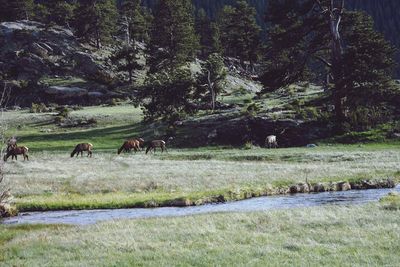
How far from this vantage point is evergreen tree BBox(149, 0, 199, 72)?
112188mm

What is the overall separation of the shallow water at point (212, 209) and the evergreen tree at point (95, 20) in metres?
106

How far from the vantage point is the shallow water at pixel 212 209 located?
1016 inches

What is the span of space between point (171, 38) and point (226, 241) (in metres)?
99.7

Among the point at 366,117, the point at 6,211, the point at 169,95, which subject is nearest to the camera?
the point at 6,211

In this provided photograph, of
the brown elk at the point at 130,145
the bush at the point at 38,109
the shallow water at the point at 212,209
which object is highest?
the bush at the point at 38,109

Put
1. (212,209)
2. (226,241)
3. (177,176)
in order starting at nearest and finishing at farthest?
1. (226,241)
2. (212,209)
3. (177,176)

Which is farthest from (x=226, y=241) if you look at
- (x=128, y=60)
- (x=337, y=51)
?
(x=128, y=60)

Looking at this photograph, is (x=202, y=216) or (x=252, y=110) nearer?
(x=202, y=216)

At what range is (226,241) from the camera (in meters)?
18.3

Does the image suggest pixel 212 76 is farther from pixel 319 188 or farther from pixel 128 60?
pixel 319 188

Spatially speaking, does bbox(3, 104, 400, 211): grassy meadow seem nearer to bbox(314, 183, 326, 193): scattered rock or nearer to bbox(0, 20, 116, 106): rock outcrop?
bbox(314, 183, 326, 193): scattered rock

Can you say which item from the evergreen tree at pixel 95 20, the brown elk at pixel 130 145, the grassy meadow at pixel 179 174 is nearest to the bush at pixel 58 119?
the grassy meadow at pixel 179 174

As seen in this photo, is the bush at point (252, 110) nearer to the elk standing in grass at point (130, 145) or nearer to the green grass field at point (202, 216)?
the green grass field at point (202, 216)

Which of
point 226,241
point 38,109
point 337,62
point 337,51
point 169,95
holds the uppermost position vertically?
point 337,51
